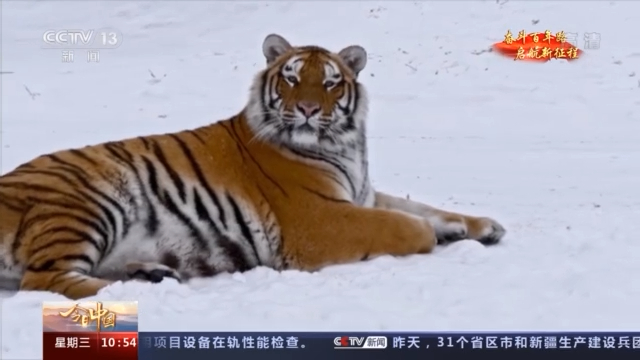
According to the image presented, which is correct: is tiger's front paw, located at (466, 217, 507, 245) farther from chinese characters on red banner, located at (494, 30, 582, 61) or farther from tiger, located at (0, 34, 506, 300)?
chinese characters on red banner, located at (494, 30, 582, 61)

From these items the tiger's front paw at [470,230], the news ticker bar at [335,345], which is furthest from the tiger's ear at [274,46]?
the news ticker bar at [335,345]

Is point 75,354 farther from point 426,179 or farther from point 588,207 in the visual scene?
point 588,207

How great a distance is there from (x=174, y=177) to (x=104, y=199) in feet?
0.58

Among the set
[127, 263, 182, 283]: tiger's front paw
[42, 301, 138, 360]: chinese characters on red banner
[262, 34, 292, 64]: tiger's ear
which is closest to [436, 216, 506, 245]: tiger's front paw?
[262, 34, 292, 64]: tiger's ear

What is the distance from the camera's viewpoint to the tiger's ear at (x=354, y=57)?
3.11 metres

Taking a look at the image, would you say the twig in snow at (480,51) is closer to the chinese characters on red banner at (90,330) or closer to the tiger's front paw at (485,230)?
the tiger's front paw at (485,230)

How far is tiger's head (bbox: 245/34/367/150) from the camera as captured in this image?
122 inches

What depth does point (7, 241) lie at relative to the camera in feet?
9.52

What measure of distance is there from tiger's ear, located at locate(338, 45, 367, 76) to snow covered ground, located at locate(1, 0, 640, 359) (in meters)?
0.02

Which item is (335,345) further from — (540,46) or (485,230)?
(540,46)

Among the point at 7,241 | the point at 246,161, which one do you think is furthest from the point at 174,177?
the point at 7,241

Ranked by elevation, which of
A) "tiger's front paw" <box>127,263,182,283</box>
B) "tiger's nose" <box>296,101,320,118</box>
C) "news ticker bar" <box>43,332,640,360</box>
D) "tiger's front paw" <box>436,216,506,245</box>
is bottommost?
"news ticker bar" <box>43,332,640,360</box>

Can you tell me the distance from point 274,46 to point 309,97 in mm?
149

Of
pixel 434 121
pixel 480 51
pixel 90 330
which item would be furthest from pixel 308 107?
pixel 90 330
